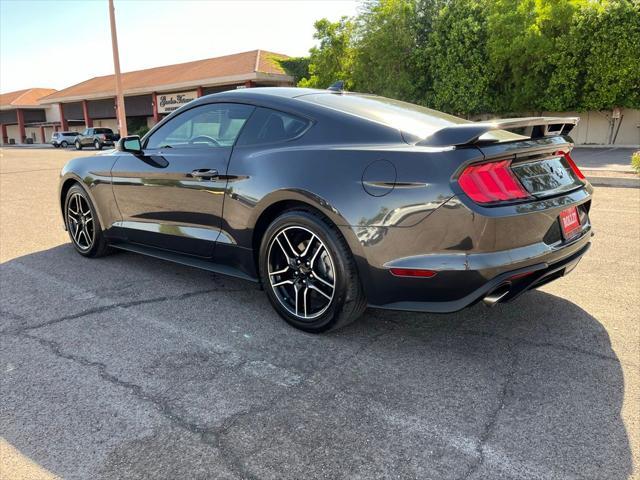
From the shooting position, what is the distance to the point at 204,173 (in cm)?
376

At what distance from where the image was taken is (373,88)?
28.2 meters

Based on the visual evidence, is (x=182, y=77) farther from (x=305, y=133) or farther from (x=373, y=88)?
(x=305, y=133)

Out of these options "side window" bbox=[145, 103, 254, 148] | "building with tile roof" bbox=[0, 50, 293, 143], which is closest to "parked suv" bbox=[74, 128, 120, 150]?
"building with tile roof" bbox=[0, 50, 293, 143]

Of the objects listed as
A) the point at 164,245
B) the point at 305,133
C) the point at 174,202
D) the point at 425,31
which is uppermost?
the point at 425,31

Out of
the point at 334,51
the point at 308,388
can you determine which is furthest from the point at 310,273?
the point at 334,51

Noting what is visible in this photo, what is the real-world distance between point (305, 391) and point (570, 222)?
1902 millimetres

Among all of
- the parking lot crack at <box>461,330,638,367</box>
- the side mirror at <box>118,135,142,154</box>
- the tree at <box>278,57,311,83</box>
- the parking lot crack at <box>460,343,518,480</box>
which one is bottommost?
the parking lot crack at <box>460,343,518,480</box>

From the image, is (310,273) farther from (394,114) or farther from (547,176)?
(547,176)

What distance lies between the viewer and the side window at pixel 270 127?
11.2ft

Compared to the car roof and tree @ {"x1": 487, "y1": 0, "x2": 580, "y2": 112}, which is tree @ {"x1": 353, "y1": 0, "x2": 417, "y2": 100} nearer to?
tree @ {"x1": 487, "y1": 0, "x2": 580, "y2": 112}

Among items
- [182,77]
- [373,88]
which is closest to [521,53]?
[373,88]

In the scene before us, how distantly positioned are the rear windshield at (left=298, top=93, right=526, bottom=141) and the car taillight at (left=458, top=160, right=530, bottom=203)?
17 centimetres

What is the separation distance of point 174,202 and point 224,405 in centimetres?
199

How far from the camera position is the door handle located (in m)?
3.70
